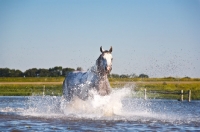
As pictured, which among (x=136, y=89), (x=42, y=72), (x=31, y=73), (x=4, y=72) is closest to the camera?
(x=136, y=89)

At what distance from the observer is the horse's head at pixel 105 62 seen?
17312 millimetres

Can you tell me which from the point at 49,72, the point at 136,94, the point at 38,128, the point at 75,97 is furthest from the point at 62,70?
the point at 38,128

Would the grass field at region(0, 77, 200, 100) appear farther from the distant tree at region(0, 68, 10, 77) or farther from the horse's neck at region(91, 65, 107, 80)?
the distant tree at region(0, 68, 10, 77)

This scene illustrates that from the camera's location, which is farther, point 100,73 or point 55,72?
point 55,72

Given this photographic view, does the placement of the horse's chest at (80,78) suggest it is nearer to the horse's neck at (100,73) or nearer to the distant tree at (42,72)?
the horse's neck at (100,73)

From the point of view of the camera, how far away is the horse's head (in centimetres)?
1731

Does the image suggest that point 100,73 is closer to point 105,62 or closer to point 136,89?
point 105,62

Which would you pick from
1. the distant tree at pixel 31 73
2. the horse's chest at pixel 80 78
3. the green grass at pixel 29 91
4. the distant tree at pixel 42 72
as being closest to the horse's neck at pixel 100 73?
the horse's chest at pixel 80 78

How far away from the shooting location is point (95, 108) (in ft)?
57.8

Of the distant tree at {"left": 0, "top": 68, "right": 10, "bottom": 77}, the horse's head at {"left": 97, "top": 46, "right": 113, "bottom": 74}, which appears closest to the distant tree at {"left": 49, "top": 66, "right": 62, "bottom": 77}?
the distant tree at {"left": 0, "top": 68, "right": 10, "bottom": 77}

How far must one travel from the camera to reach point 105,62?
17312mm

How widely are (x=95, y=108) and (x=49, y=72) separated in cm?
8031

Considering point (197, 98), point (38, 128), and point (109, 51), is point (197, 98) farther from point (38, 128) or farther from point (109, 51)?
point (38, 128)

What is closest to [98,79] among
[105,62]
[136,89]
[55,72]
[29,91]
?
[105,62]
